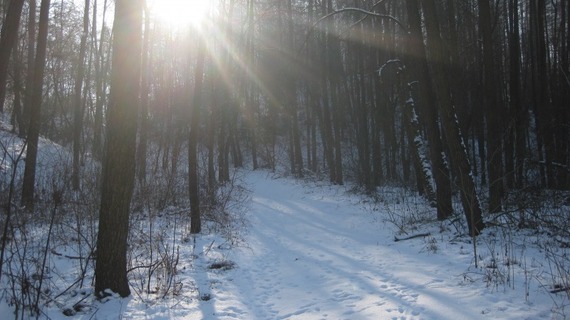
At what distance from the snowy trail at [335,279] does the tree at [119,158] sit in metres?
1.36

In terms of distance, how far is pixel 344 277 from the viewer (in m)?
5.86

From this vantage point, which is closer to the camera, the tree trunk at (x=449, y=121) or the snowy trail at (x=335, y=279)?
the snowy trail at (x=335, y=279)

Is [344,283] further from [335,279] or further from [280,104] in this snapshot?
[280,104]

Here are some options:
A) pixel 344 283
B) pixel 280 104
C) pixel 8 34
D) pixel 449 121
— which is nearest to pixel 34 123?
pixel 8 34

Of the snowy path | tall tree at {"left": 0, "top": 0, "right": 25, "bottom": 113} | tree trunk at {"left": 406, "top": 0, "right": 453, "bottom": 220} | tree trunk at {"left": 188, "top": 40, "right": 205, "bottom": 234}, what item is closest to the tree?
the snowy path

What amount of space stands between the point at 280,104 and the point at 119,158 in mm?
29143

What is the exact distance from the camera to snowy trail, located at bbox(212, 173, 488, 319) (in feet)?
14.4

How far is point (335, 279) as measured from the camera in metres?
5.81

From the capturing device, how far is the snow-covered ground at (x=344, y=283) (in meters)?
4.19

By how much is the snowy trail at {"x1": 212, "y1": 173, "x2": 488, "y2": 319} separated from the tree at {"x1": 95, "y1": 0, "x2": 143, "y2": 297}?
1360 mm

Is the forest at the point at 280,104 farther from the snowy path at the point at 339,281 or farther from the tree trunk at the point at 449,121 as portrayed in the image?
the snowy path at the point at 339,281

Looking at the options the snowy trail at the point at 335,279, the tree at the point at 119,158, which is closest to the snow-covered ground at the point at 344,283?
the snowy trail at the point at 335,279

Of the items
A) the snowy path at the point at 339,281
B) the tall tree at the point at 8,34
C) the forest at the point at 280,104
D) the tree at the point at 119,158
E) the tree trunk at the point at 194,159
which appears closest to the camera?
the snowy path at the point at 339,281

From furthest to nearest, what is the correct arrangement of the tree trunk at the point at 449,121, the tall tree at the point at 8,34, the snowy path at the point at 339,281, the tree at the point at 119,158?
the tree trunk at the point at 449,121
the tall tree at the point at 8,34
the tree at the point at 119,158
the snowy path at the point at 339,281
